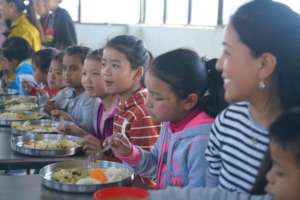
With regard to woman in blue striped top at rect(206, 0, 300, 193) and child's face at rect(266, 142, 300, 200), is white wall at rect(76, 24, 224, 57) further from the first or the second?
child's face at rect(266, 142, 300, 200)

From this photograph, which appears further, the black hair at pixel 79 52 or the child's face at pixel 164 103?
the black hair at pixel 79 52

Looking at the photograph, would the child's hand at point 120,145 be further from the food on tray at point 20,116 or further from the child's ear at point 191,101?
the food on tray at point 20,116

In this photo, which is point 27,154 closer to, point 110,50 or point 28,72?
point 110,50

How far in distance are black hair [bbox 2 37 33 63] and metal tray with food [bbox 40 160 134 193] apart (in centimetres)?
262

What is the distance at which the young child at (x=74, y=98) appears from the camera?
2.73 m

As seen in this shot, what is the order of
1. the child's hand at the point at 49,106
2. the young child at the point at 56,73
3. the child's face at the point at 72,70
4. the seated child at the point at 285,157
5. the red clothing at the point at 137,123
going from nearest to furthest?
the seated child at the point at 285,157
the red clothing at the point at 137,123
the child's face at the point at 72,70
the child's hand at the point at 49,106
the young child at the point at 56,73

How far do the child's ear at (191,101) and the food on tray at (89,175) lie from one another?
1.06ft

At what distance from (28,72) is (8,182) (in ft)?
8.20

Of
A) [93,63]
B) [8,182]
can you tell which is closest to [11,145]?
[8,182]

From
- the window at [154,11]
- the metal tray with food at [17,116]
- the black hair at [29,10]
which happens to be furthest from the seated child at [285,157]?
the window at [154,11]

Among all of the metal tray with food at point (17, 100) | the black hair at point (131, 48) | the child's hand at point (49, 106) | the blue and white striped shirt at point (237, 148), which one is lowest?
the metal tray with food at point (17, 100)

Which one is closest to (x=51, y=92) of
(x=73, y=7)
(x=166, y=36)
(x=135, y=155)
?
(x=135, y=155)

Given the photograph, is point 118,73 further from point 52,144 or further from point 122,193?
point 122,193

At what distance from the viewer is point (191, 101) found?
179 cm
